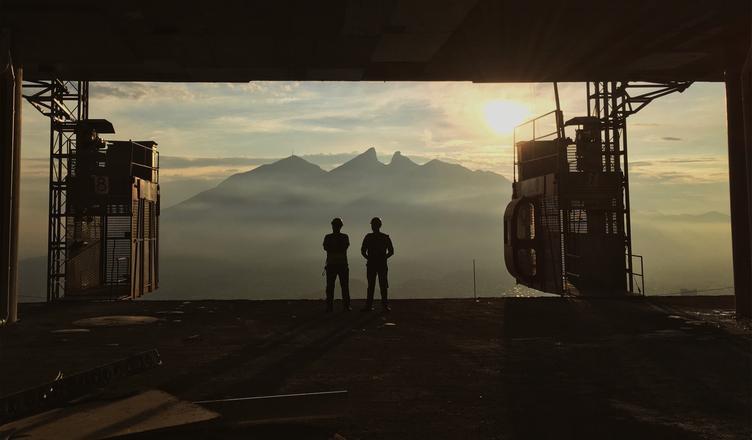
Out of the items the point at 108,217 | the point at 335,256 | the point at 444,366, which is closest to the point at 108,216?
the point at 108,217

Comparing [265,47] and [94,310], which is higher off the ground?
[265,47]

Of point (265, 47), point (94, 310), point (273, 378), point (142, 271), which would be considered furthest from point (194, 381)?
point (142, 271)

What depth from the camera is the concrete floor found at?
15.6 feet

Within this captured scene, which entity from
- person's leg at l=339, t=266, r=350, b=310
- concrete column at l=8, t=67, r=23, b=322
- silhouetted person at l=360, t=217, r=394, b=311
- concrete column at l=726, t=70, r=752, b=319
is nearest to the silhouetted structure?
concrete column at l=8, t=67, r=23, b=322

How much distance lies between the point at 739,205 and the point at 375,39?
808 centimetres

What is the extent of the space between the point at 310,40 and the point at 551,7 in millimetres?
4960

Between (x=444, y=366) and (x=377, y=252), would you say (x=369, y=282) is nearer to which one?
(x=377, y=252)

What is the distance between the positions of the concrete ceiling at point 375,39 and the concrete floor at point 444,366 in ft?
18.8

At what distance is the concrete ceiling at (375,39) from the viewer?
1018 centimetres

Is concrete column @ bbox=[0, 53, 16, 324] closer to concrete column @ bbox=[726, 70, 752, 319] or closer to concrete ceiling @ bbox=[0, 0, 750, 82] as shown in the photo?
concrete ceiling @ bbox=[0, 0, 750, 82]

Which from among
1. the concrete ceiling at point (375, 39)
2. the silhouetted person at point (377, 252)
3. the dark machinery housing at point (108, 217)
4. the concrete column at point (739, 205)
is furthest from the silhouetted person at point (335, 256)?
the dark machinery housing at point (108, 217)

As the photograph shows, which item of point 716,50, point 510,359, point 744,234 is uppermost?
point 716,50

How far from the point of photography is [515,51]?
1282cm

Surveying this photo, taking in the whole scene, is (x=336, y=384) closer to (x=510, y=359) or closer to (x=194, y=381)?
(x=194, y=381)
